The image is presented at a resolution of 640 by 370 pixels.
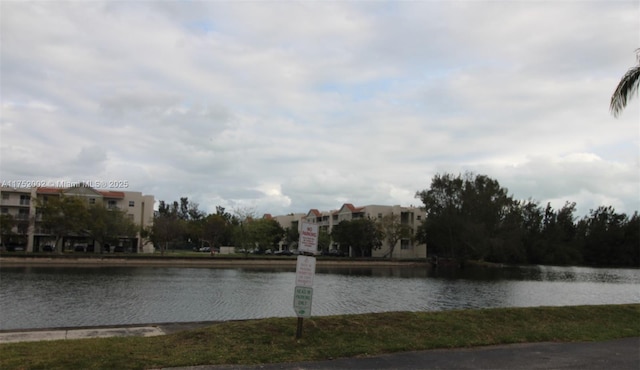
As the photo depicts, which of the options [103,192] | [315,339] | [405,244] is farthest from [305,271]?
[405,244]

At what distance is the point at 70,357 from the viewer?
31.0 ft

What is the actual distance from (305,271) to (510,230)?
4019 inches

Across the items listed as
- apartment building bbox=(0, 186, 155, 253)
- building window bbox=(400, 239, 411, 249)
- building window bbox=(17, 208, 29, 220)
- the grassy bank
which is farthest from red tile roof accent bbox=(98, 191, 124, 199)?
the grassy bank

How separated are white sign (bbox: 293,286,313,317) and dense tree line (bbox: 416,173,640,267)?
87.0 metres

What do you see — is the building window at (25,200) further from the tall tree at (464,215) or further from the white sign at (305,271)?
the white sign at (305,271)

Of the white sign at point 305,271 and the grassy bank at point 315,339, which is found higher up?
the white sign at point 305,271

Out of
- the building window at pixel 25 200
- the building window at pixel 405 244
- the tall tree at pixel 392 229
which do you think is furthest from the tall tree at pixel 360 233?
the building window at pixel 25 200

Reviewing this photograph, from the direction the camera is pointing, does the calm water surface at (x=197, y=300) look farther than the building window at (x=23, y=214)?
No

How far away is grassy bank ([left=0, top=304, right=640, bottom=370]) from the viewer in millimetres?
9555

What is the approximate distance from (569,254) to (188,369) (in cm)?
12999

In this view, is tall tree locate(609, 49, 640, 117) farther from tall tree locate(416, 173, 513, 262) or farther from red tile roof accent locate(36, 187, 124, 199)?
red tile roof accent locate(36, 187, 124, 199)

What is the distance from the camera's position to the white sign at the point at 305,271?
457 inches

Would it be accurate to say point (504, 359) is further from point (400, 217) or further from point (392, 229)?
point (400, 217)

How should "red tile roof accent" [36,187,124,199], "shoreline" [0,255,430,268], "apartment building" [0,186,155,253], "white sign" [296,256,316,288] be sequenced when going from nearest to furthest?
1. "white sign" [296,256,316,288]
2. "shoreline" [0,255,430,268]
3. "apartment building" [0,186,155,253]
4. "red tile roof accent" [36,187,124,199]
